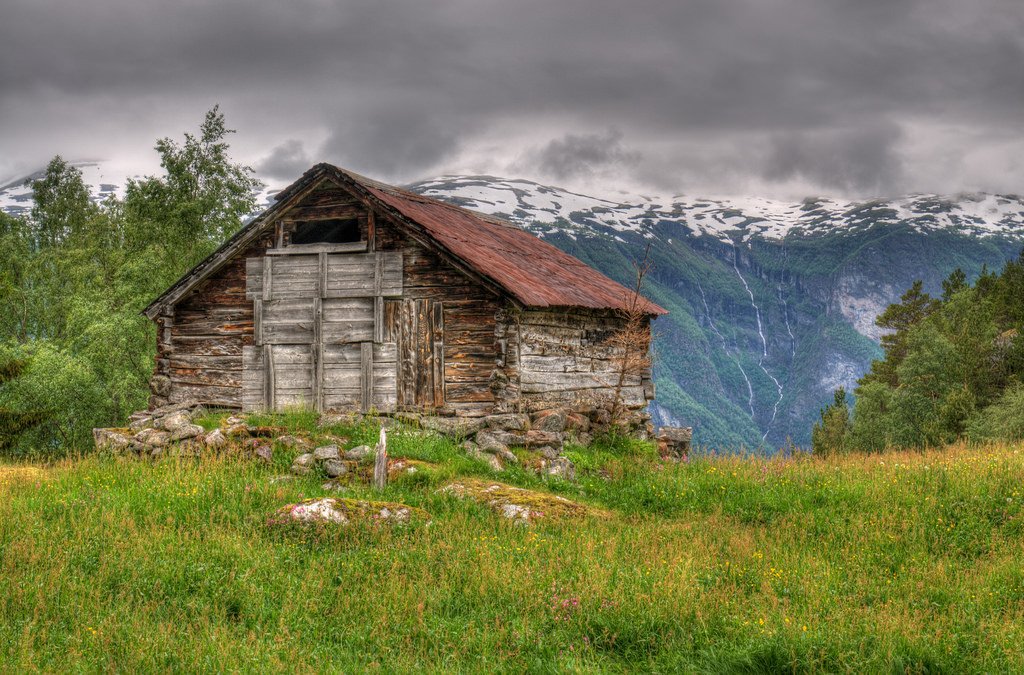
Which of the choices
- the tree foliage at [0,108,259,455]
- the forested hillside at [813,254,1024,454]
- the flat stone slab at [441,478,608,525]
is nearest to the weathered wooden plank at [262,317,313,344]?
the flat stone slab at [441,478,608,525]

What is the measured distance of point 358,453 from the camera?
13016mm

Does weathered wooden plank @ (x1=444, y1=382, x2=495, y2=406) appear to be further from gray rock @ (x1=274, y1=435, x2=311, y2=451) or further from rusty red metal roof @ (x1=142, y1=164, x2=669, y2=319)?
gray rock @ (x1=274, y1=435, x2=311, y2=451)

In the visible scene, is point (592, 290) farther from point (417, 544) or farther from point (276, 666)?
point (276, 666)

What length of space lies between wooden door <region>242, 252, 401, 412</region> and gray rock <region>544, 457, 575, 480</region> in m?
5.19

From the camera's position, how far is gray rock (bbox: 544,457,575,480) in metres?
13.6

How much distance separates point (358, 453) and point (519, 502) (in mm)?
3487

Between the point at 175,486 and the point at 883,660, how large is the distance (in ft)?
27.8

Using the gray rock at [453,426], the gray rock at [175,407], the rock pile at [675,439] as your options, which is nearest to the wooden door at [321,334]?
the gray rock at [175,407]

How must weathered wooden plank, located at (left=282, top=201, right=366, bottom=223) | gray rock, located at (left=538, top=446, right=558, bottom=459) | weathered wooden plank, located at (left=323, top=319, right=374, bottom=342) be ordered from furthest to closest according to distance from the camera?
weathered wooden plank, located at (left=282, top=201, right=366, bottom=223) → weathered wooden plank, located at (left=323, top=319, right=374, bottom=342) → gray rock, located at (left=538, top=446, right=558, bottom=459)

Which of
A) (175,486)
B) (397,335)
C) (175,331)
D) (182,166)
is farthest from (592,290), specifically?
(182,166)

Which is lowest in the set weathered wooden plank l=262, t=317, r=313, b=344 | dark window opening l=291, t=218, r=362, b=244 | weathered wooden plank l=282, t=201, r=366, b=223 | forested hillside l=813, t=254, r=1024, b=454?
forested hillside l=813, t=254, r=1024, b=454

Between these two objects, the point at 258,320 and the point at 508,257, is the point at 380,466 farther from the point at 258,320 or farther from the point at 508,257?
the point at 508,257

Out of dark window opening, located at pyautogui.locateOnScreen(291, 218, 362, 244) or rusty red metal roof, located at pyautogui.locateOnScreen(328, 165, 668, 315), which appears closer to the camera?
rusty red metal roof, located at pyautogui.locateOnScreen(328, 165, 668, 315)

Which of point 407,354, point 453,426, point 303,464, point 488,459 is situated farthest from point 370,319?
point 303,464
